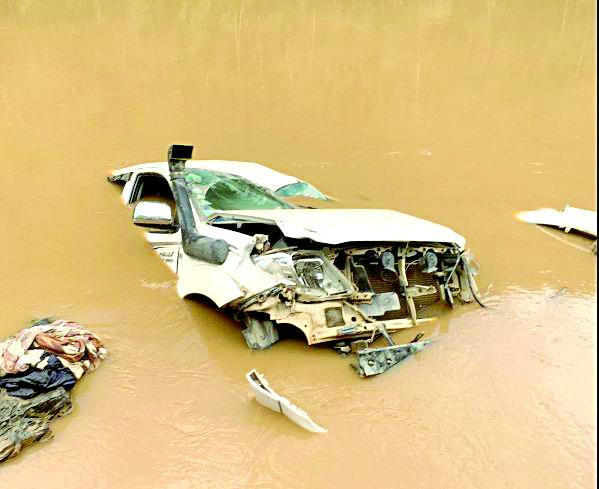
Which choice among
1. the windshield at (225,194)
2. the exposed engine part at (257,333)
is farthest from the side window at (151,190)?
the exposed engine part at (257,333)

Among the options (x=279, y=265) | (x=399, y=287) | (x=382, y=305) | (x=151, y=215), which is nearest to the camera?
(x=279, y=265)

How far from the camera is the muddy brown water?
4.26 metres

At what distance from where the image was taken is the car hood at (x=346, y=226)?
494 cm

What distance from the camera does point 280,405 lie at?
4367 millimetres

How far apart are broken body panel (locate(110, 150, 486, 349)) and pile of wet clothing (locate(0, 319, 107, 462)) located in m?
1.07

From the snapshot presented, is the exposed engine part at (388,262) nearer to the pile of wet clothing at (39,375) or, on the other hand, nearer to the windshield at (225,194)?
the windshield at (225,194)

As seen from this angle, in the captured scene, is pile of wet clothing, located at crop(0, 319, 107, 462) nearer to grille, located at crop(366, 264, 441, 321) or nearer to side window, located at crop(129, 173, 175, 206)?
side window, located at crop(129, 173, 175, 206)

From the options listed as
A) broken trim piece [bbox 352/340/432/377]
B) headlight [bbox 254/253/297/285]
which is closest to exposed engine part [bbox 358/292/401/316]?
broken trim piece [bbox 352/340/432/377]

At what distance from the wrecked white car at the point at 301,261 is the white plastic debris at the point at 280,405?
1.98 ft

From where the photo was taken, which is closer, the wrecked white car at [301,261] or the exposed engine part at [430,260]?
Result: the wrecked white car at [301,261]

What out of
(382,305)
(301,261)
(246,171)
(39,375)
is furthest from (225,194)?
(39,375)

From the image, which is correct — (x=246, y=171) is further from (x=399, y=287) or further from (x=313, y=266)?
(x=399, y=287)

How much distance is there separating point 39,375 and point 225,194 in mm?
2692

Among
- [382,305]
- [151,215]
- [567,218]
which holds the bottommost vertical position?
[567,218]
